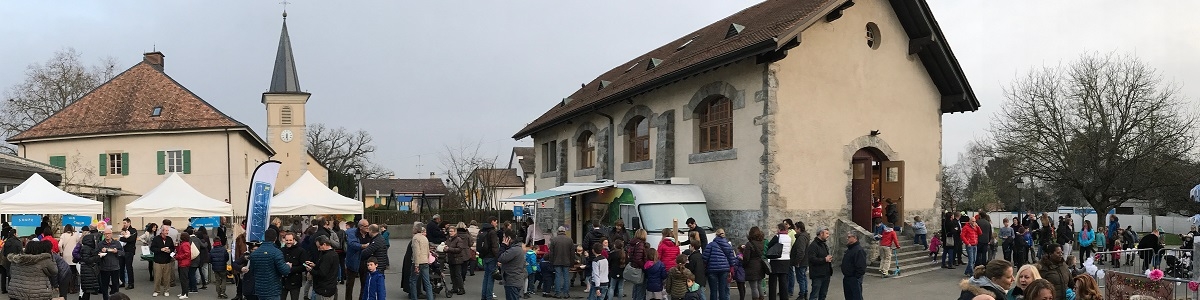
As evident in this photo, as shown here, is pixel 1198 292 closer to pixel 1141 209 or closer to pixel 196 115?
pixel 196 115

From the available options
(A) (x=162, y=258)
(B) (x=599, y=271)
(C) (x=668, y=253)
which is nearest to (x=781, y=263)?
(C) (x=668, y=253)

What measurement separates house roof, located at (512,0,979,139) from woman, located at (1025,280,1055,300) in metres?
9.99

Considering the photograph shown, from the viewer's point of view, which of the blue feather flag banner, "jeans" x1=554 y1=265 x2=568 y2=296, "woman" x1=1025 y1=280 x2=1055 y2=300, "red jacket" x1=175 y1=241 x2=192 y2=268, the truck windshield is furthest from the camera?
the truck windshield

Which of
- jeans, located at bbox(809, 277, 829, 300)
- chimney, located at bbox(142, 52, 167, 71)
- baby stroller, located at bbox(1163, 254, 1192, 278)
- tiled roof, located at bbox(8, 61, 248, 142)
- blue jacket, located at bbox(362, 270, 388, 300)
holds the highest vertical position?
chimney, located at bbox(142, 52, 167, 71)

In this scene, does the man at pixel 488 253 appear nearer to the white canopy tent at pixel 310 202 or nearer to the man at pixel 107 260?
the white canopy tent at pixel 310 202

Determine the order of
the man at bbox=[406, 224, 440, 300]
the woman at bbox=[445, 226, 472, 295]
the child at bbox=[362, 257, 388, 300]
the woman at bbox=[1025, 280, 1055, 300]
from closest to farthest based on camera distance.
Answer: the woman at bbox=[1025, 280, 1055, 300] → the child at bbox=[362, 257, 388, 300] → the man at bbox=[406, 224, 440, 300] → the woman at bbox=[445, 226, 472, 295]

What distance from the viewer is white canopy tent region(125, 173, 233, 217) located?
646 inches

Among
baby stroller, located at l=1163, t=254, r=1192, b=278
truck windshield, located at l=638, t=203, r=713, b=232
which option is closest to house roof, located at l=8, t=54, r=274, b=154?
truck windshield, located at l=638, t=203, r=713, b=232

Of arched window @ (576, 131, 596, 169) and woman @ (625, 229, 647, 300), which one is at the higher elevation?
arched window @ (576, 131, 596, 169)

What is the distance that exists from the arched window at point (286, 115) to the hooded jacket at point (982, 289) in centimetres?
4942

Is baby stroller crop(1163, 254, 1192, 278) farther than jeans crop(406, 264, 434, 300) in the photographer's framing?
Yes

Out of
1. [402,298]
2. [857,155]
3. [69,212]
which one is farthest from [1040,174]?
[69,212]

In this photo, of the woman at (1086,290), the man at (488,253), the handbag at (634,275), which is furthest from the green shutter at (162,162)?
the woman at (1086,290)

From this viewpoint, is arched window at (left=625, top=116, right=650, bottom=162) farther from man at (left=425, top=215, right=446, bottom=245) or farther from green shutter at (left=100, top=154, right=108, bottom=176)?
green shutter at (left=100, top=154, right=108, bottom=176)
